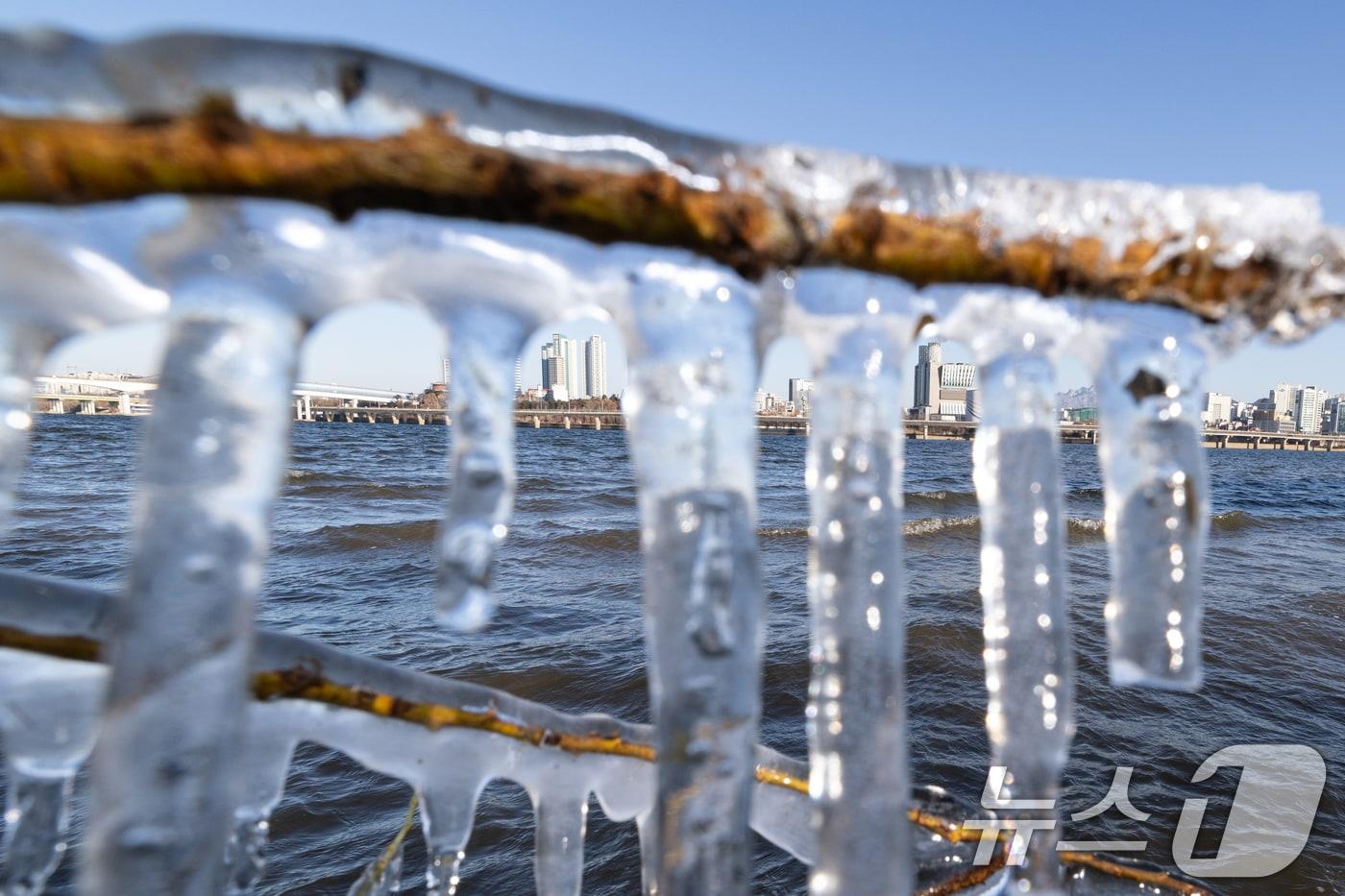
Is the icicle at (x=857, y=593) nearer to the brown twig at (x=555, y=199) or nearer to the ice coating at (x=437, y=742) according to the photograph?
the brown twig at (x=555, y=199)

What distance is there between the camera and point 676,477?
1.01 m

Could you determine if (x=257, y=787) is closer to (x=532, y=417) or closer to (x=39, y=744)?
(x=39, y=744)

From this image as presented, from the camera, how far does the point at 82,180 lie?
2.51 ft

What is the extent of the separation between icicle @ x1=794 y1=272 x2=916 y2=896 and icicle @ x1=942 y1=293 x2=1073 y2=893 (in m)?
0.29

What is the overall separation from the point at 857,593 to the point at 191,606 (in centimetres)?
95

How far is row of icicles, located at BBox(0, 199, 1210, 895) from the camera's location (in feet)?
2.67

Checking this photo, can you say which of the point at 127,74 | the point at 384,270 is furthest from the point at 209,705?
the point at 127,74

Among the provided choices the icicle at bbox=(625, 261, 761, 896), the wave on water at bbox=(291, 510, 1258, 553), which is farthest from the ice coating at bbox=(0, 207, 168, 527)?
the wave on water at bbox=(291, 510, 1258, 553)

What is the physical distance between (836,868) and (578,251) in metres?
1.06

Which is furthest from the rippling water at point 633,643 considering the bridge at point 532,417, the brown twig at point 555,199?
the bridge at point 532,417

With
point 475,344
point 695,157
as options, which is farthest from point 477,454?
point 695,157

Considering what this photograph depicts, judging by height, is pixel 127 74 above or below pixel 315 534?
above

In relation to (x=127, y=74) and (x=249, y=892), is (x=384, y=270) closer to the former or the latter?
(x=127, y=74)

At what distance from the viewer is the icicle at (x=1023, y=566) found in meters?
1.30
